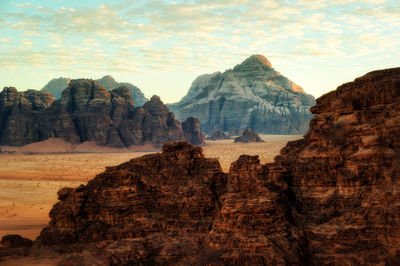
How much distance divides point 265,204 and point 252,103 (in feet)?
504

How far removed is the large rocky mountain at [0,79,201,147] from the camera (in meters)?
92.0

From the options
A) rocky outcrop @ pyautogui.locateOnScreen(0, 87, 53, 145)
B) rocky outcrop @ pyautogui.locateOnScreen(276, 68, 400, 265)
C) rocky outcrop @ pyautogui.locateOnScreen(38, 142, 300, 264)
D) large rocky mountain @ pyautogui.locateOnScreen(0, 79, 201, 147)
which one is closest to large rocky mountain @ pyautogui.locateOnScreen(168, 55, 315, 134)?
large rocky mountain @ pyautogui.locateOnScreen(0, 79, 201, 147)

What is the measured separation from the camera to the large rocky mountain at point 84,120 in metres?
92.0

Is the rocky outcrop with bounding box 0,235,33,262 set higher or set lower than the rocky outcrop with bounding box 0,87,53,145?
lower

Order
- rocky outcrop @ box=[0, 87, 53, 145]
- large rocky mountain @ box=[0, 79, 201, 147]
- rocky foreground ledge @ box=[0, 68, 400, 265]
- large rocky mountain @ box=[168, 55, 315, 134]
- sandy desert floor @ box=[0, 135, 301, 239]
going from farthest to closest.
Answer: large rocky mountain @ box=[168, 55, 315, 134], rocky outcrop @ box=[0, 87, 53, 145], large rocky mountain @ box=[0, 79, 201, 147], sandy desert floor @ box=[0, 135, 301, 239], rocky foreground ledge @ box=[0, 68, 400, 265]

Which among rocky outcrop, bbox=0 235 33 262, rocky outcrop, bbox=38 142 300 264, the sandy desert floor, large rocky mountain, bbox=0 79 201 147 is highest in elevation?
large rocky mountain, bbox=0 79 201 147

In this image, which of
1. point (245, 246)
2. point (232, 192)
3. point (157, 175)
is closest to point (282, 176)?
point (232, 192)

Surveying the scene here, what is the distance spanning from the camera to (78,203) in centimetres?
1909

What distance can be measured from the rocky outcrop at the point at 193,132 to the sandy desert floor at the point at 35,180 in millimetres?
22123

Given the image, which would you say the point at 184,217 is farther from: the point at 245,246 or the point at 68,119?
the point at 68,119

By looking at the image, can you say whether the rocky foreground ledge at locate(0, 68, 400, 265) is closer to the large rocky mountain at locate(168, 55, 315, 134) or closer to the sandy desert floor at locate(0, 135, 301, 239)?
the sandy desert floor at locate(0, 135, 301, 239)

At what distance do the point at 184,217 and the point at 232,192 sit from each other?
2.26m

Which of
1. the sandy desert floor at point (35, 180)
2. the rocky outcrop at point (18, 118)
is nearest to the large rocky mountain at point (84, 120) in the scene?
the rocky outcrop at point (18, 118)

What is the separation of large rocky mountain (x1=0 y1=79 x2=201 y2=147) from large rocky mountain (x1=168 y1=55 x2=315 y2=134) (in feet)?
212
